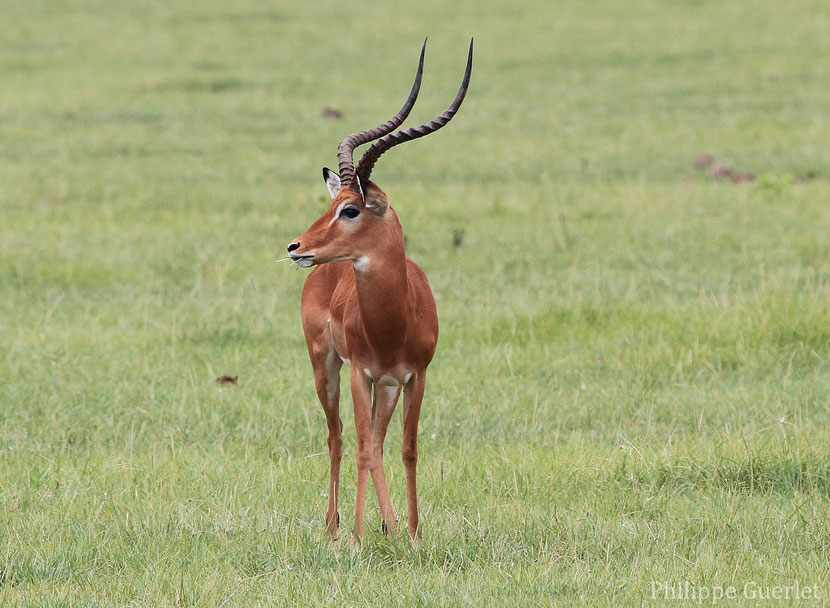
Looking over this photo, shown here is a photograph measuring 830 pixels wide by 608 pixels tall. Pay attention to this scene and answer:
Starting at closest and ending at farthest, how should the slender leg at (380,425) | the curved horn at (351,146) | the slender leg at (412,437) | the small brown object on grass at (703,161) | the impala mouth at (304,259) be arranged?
the impala mouth at (304,259), the curved horn at (351,146), the slender leg at (412,437), the slender leg at (380,425), the small brown object on grass at (703,161)

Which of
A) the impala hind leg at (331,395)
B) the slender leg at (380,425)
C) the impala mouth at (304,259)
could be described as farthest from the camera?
the impala hind leg at (331,395)

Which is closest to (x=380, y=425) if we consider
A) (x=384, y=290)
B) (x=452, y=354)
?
(x=384, y=290)

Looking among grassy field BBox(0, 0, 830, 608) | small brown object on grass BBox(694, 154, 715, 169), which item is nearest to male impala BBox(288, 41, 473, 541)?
grassy field BBox(0, 0, 830, 608)

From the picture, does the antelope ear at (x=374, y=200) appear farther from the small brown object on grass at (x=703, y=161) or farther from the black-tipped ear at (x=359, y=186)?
the small brown object on grass at (x=703, y=161)

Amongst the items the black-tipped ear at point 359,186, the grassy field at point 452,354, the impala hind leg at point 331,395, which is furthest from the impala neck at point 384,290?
the grassy field at point 452,354

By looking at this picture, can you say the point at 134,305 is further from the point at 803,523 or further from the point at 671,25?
the point at 671,25

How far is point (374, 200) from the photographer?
4.85 metres

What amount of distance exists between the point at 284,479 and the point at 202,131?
46.3 feet

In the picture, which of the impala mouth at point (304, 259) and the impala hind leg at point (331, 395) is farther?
the impala hind leg at point (331, 395)

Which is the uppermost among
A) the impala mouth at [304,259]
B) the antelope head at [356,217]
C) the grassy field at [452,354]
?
the antelope head at [356,217]

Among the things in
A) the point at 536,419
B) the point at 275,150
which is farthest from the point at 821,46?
the point at 536,419

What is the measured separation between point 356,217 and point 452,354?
3.66 meters

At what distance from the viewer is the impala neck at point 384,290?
4906mm

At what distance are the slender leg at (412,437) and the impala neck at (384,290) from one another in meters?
0.27
